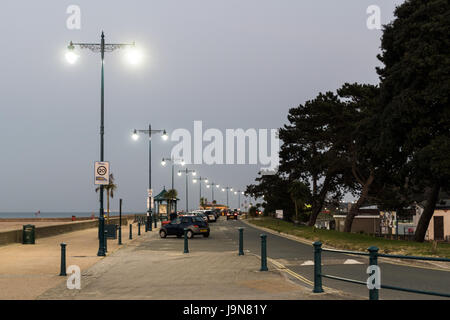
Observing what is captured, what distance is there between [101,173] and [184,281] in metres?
11.0

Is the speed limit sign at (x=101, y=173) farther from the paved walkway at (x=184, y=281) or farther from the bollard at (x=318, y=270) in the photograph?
the bollard at (x=318, y=270)

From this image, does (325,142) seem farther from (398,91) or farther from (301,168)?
(398,91)

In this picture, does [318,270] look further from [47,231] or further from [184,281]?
[47,231]

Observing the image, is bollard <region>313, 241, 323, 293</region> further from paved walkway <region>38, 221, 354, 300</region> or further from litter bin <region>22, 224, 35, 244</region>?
litter bin <region>22, 224, 35, 244</region>

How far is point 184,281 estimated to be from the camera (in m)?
14.0

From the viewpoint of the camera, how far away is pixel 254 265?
17.9 m

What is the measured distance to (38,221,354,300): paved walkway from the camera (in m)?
11.6

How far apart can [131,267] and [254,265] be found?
405 centimetres

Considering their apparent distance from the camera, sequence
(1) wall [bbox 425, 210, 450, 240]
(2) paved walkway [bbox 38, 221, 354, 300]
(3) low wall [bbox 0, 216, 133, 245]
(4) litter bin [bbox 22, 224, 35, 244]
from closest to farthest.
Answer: (2) paved walkway [bbox 38, 221, 354, 300]
(3) low wall [bbox 0, 216, 133, 245]
(4) litter bin [bbox 22, 224, 35, 244]
(1) wall [bbox 425, 210, 450, 240]

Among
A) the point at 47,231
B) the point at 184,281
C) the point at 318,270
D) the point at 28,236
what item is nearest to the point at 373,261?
the point at 318,270

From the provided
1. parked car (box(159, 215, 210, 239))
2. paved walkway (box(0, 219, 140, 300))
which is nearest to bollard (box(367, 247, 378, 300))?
paved walkway (box(0, 219, 140, 300))

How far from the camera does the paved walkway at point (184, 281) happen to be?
11.6 m

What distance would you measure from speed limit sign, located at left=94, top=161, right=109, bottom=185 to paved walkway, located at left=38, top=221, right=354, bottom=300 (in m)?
4.37
